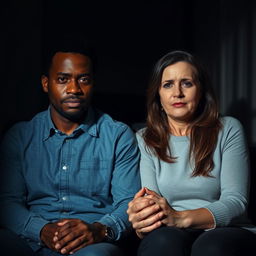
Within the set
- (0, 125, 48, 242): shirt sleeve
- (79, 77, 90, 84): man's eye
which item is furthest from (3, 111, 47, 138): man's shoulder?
(79, 77, 90, 84): man's eye

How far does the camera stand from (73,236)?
4.78ft

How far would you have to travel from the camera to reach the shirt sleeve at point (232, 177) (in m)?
1.50

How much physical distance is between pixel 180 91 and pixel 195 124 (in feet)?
0.48

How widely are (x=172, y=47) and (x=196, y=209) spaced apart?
152 centimetres

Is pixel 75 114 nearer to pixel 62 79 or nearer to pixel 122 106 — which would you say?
pixel 62 79

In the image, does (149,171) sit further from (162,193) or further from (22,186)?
(22,186)

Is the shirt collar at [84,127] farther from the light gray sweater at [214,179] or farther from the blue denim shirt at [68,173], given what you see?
the light gray sweater at [214,179]

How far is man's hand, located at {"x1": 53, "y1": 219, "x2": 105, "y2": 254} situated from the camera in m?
1.46

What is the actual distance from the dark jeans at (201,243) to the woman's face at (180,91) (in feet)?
1.55

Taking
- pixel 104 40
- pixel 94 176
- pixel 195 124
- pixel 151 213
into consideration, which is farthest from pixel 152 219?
pixel 104 40

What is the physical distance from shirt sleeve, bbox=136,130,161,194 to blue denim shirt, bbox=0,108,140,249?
28 mm

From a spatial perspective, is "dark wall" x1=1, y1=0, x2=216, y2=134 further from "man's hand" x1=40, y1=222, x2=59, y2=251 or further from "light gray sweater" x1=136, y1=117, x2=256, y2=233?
"man's hand" x1=40, y1=222, x2=59, y2=251

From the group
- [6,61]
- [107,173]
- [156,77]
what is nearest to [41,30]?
[6,61]

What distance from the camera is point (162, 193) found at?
5.47 ft
